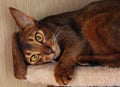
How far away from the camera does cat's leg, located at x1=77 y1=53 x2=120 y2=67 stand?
1130mm

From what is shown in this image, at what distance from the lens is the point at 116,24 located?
3.63ft

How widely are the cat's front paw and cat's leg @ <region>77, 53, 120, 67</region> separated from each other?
6cm

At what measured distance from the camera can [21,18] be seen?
54.1 inches

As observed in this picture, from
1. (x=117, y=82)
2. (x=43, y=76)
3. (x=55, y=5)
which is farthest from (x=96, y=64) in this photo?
(x=55, y=5)

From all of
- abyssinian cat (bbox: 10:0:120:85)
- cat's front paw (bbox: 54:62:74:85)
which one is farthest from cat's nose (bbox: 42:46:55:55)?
cat's front paw (bbox: 54:62:74:85)

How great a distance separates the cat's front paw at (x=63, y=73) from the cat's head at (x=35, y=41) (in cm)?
12

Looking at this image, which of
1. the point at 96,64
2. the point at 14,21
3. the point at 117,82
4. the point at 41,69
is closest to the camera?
the point at 117,82

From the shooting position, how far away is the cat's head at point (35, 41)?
132 centimetres

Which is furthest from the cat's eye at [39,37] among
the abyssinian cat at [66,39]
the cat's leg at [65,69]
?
the cat's leg at [65,69]

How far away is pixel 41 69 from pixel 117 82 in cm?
35

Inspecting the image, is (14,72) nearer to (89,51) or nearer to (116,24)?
(89,51)

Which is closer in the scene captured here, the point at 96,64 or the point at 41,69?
the point at 96,64

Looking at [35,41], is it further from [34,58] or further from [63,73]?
[63,73]

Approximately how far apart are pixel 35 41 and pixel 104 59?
344mm
